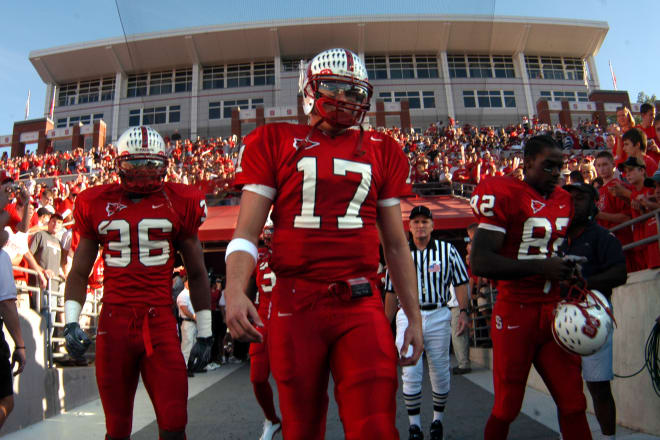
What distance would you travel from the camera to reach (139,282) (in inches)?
129

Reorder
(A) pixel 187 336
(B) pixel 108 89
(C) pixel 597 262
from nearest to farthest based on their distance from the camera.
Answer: (C) pixel 597 262 → (A) pixel 187 336 → (B) pixel 108 89

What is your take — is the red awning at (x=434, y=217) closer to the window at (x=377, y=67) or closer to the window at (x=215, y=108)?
the window at (x=215, y=108)

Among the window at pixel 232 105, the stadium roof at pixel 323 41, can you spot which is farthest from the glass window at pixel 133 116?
the window at pixel 232 105

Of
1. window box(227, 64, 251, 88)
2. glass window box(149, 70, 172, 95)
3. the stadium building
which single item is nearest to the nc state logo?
the stadium building

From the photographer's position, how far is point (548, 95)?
35281mm

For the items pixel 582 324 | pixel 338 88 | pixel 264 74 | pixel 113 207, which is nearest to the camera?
pixel 338 88

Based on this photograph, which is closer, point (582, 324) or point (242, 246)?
point (242, 246)

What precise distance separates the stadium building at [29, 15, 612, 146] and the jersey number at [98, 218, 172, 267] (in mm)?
30370

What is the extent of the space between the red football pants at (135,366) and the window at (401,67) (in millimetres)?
34095

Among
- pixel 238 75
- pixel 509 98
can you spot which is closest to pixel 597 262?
pixel 509 98

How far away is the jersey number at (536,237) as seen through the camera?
3.09 meters

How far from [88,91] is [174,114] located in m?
6.97

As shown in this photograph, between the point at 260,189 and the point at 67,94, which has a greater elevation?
the point at 67,94

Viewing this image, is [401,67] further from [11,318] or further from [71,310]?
[71,310]
